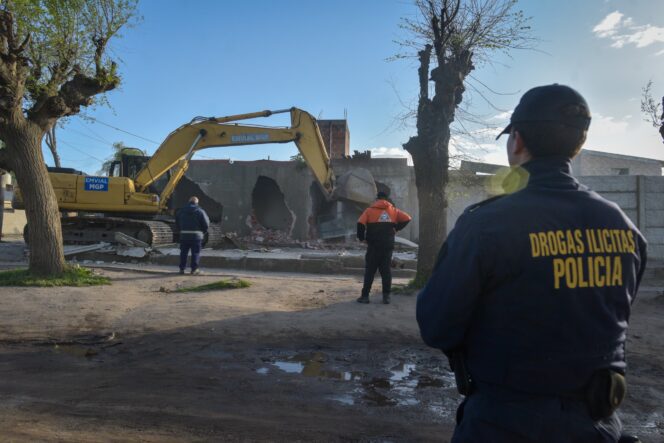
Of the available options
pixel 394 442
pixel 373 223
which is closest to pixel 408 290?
pixel 373 223

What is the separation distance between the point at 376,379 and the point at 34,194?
7606 millimetres

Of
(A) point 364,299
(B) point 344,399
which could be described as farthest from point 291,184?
(B) point 344,399

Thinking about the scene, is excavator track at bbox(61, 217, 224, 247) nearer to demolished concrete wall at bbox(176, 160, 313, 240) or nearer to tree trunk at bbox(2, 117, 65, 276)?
tree trunk at bbox(2, 117, 65, 276)

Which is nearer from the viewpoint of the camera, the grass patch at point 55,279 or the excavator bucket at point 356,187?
the grass patch at point 55,279

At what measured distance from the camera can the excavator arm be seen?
570 inches

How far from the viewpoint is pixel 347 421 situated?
132 inches

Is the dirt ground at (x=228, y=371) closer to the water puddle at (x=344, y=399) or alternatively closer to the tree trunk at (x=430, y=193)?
the water puddle at (x=344, y=399)

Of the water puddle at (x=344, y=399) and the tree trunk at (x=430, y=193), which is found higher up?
the tree trunk at (x=430, y=193)

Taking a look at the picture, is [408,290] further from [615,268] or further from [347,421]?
[615,268]

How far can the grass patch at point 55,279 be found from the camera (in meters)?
8.42

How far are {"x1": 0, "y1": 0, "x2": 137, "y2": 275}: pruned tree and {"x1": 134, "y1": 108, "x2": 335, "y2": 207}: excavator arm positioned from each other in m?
4.32

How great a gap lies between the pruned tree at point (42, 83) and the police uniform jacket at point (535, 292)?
362 inches

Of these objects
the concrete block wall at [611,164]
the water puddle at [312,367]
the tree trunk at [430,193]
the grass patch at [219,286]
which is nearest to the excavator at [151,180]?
the grass patch at [219,286]

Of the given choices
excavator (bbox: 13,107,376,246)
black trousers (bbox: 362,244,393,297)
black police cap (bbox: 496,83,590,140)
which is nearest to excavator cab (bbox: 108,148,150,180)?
excavator (bbox: 13,107,376,246)
